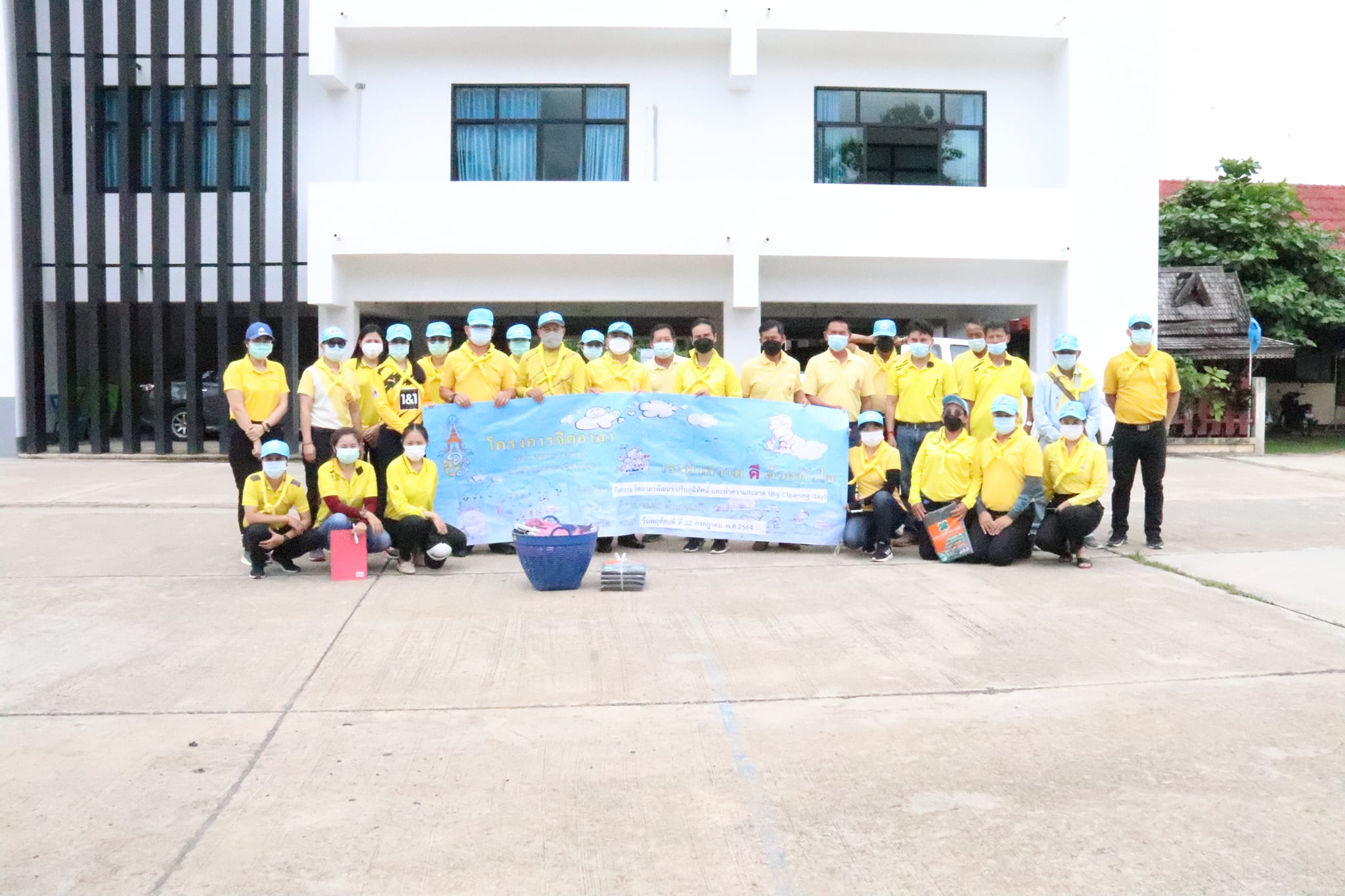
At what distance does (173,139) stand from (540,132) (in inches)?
233

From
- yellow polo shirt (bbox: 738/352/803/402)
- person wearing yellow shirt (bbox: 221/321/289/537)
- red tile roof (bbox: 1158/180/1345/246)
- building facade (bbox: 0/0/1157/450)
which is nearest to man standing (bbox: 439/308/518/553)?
person wearing yellow shirt (bbox: 221/321/289/537)

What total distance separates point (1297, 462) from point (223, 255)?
54.1 ft

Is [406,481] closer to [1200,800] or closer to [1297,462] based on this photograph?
[1200,800]

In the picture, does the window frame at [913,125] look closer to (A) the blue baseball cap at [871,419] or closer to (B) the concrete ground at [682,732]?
(A) the blue baseball cap at [871,419]

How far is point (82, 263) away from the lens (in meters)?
18.4

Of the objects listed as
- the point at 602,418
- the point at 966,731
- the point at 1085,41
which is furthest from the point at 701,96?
the point at 966,731

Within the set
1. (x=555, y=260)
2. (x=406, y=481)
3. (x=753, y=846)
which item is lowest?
(x=753, y=846)

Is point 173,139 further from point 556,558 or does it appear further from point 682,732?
point 682,732

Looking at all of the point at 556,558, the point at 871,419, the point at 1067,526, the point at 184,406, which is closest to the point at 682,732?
the point at 556,558

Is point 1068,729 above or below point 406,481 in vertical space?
below

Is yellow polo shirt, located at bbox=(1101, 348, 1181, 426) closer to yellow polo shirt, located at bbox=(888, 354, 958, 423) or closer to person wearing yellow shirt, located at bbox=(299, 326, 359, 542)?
yellow polo shirt, located at bbox=(888, 354, 958, 423)

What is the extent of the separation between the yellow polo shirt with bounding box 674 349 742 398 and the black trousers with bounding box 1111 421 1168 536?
3.18 metres

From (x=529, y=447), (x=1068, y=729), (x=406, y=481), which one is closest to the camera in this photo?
(x=1068, y=729)

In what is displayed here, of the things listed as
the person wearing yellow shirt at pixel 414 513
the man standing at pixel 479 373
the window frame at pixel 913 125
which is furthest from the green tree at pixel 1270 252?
the person wearing yellow shirt at pixel 414 513
